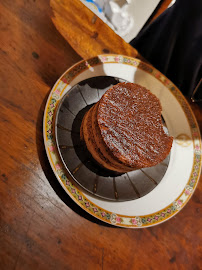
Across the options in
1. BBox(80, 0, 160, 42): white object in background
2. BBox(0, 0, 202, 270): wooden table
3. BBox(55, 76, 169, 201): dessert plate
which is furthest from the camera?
BBox(80, 0, 160, 42): white object in background

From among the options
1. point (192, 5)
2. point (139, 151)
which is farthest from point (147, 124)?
Answer: point (192, 5)

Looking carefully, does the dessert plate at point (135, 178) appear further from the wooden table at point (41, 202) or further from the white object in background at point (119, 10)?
the white object in background at point (119, 10)

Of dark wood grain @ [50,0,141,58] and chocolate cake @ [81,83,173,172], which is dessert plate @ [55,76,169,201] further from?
dark wood grain @ [50,0,141,58]

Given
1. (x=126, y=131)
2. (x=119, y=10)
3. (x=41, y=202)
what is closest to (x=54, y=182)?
(x=41, y=202)

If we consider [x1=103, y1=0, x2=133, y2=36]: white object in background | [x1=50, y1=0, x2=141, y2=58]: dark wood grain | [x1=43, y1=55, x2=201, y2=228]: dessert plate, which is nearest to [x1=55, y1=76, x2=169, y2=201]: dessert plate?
[x1=43, y1=55, x2=201, y2=228]: dessert plate

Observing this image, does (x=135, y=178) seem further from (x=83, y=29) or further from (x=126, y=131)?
(x=83, y=29)

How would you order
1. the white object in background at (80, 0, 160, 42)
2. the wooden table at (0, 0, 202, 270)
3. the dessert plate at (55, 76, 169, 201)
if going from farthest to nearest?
the white object in background at (80, 0, 160, 42) → the dessert plate at (55, 76, 169, 201) → the wooden table at (0, 0, 202, 270)
